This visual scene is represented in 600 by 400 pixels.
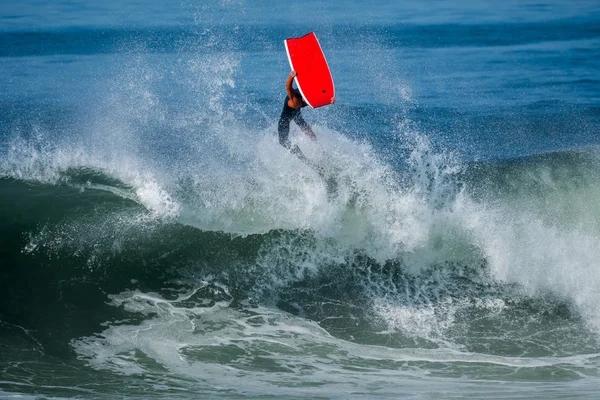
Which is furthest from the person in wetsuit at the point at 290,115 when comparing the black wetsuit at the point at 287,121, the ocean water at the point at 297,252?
the ocean water at the point at 297,252

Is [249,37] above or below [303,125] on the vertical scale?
above

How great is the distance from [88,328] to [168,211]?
2446 millimetres

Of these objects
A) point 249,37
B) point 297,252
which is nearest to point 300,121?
point 297,252

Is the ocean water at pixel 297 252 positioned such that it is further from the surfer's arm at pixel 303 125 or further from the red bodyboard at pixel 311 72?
the red bodyboard at pixel 311 72

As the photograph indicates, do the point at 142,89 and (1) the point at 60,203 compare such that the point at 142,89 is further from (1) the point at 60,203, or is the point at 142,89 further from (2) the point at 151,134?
(1) the point at 60,203

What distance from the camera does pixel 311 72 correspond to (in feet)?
29.8

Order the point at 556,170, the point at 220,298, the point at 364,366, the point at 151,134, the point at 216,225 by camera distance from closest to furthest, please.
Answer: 1. the point at 364,366
2. the point at 220,298
3. the point at 216,225
4. the point at 556,170
5. the point at 151,134

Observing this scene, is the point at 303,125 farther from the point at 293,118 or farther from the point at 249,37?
the point at 249,37

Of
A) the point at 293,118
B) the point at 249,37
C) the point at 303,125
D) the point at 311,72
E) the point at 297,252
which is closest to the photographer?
the point at 297,252

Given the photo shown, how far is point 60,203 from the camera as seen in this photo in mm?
9695

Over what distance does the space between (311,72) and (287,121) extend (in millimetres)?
696

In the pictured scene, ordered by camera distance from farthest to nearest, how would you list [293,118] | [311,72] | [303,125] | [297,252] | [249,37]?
[249,37]
[303,125]
[293,118]
[311,72]
[297,252]

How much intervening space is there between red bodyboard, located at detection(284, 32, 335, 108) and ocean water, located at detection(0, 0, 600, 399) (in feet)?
3.75

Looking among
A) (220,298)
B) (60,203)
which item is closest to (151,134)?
(60,203)
